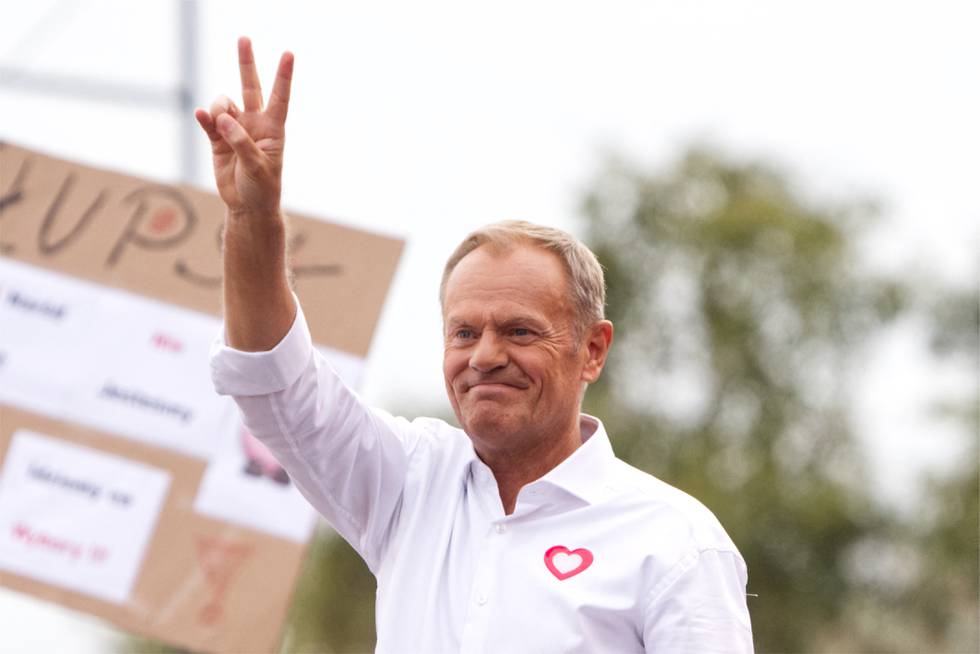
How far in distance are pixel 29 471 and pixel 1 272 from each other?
0.52 m

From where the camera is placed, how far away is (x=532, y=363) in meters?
2.32

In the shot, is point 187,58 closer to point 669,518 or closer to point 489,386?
point 489,386

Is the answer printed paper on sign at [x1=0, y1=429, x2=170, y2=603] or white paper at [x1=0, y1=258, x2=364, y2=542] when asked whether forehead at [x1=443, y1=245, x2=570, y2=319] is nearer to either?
white paper at [x1=0, y1=258, x2=364, y2=542]

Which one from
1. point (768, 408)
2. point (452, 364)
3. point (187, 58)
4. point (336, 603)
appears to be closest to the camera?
point (452, 364)

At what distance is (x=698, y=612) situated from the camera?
2182mm

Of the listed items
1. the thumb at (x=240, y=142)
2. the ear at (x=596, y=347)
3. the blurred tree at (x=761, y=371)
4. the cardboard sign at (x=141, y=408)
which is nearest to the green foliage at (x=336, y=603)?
the blurred tree at (x=761, y=371)

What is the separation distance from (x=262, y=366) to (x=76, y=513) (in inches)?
61.0

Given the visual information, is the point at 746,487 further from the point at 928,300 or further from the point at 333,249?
the point at 333,249

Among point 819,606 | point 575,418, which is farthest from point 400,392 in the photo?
point 575,418

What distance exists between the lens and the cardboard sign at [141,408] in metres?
3.46

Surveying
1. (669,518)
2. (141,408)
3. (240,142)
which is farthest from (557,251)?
(141,408)

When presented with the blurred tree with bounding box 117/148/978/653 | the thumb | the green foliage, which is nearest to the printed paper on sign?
the thumb

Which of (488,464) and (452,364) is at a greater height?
(452,364)

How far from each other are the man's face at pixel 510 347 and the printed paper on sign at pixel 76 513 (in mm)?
1394
